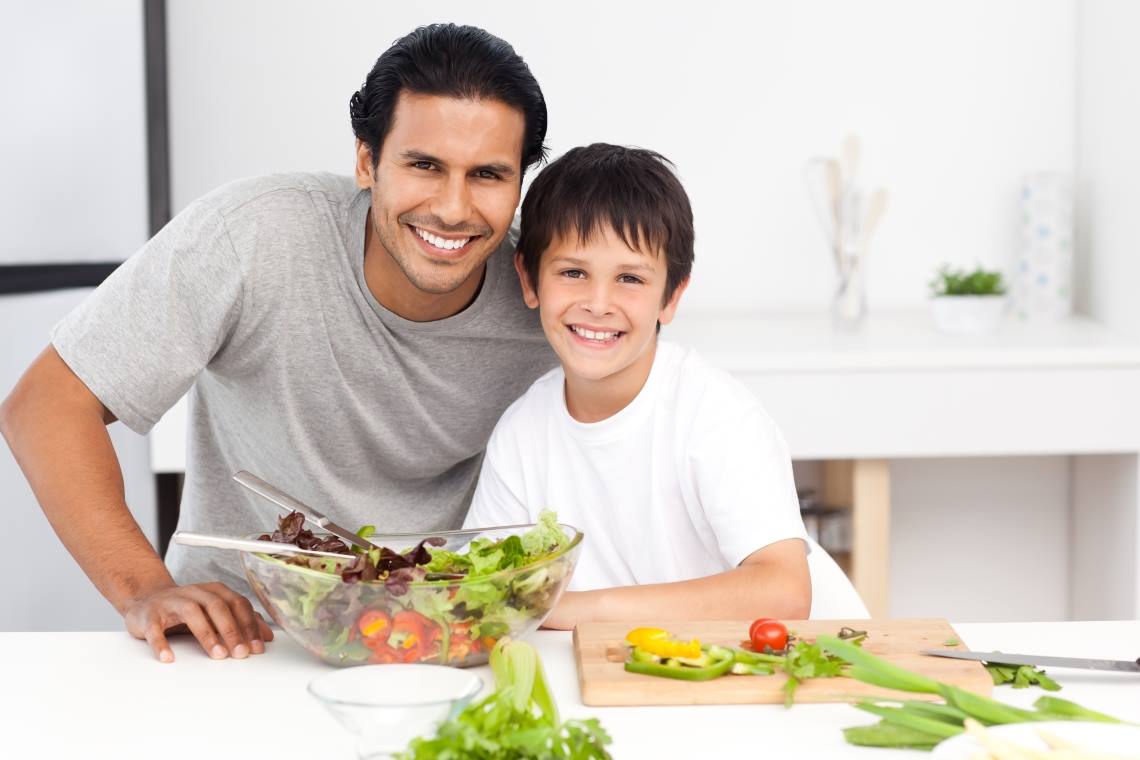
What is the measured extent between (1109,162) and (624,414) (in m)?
1.73

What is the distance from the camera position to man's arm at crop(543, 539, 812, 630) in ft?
4.16

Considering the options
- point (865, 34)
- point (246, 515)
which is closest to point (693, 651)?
point (246, 515)

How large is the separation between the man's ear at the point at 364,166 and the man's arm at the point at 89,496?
0.44m

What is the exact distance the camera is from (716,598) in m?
1.32

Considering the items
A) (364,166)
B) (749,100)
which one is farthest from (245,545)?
(749,100)

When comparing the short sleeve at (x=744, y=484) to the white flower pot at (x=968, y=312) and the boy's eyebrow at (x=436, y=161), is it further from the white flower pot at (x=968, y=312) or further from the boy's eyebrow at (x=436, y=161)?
the white flower pot at (x=968, y=312)

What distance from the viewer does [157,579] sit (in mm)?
1370

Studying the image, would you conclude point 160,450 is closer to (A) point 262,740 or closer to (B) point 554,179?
(B) point 554,179

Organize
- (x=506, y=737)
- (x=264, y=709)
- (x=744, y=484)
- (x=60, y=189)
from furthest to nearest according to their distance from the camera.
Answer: (x=60, y=189) → (x=744, y=484) → (x=264, y=709) → (x=506, y=737)

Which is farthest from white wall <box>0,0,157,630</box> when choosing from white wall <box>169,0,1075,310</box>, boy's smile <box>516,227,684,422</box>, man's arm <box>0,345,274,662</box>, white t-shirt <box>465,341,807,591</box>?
boy's smile <box>516,227,684,422</box>

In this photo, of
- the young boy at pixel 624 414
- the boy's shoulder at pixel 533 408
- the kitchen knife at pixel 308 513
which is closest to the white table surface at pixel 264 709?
the kitchen knife at pixel 308 513

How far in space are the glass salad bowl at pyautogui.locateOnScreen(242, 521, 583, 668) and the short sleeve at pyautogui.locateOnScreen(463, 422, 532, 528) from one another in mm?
487

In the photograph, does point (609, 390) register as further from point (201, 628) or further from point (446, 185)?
point (201, 628)

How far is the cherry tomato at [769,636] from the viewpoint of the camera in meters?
1.09
